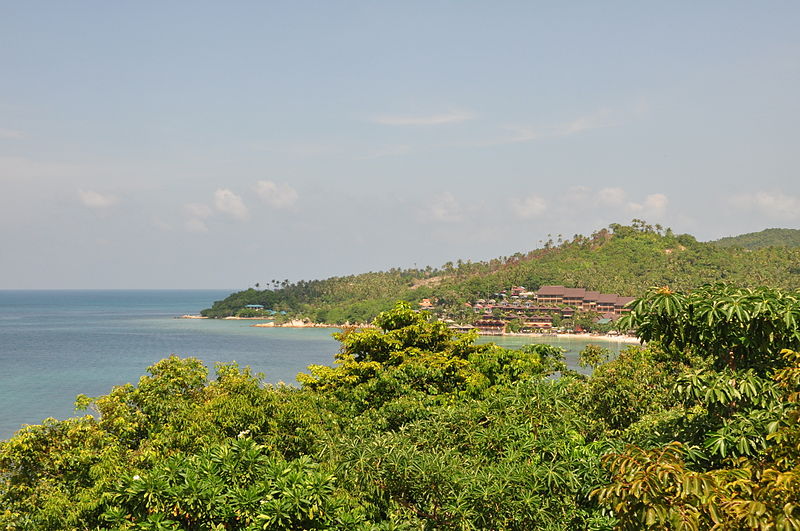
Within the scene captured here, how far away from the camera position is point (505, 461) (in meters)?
6.19

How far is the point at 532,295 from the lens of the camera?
10100 cm

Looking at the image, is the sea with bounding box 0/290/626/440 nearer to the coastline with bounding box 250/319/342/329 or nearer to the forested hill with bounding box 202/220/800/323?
the coastline with bounding box 250/319/342/329

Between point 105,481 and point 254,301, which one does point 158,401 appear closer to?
point 105,481

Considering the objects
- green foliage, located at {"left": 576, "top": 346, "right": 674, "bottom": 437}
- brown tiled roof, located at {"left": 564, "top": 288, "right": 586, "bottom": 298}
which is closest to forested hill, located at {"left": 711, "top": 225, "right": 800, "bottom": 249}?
brown tiled roof, located at {"left": 564, "top": 288, "right": 586, "bottom": 298}

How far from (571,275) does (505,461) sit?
102791mm

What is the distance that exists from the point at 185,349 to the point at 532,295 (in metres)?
55.5

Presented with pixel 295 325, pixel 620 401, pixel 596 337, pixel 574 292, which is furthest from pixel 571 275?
pixel 620 401

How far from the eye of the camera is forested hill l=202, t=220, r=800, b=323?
92625 mm

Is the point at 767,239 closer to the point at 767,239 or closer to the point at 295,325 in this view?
the point at 767,239

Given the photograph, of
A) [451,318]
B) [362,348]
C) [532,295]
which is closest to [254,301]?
[451,318]

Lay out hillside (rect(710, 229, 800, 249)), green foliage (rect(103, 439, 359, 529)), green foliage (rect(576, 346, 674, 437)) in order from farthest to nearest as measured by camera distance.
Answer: hillside (rect(710, 229, 800, 249)) < green foliage (rect(576, 346, 674, 437)) < green foliage (rect(103, 439, 359, 529))

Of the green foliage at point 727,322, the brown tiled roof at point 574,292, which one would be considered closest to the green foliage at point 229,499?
the green foliage at point 727,322

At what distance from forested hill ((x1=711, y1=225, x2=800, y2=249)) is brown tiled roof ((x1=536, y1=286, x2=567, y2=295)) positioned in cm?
8996

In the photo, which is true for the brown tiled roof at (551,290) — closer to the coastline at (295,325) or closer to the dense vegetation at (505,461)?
the coastline at (295,325)
